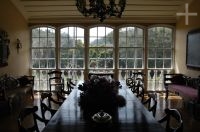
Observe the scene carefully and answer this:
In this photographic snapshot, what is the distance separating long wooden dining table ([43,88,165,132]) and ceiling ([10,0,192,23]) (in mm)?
5151

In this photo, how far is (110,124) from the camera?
2566 millimetres

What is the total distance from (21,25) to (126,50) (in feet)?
11.8

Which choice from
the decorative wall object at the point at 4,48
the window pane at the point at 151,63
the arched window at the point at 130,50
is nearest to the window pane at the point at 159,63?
the window pane at the point at 151,63

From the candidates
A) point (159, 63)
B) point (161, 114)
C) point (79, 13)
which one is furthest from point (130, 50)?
point (161, 114)

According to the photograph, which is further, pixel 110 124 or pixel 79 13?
pixel 79 13

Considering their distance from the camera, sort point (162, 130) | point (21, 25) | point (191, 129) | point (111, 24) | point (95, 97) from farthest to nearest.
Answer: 1. point (111, 24)
2. point (21, 25)
3. point (191, 129)
4. point (95, 97)
5. point (162, 130)

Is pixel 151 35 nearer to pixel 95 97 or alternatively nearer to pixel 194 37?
pixel 194 37

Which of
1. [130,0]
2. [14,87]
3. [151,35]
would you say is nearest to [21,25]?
[14,87]

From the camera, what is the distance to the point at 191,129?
5.04 meters

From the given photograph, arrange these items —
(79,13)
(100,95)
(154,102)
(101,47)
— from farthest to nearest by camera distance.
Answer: (101,47)
(79,13)
(100,95)
(154,102)

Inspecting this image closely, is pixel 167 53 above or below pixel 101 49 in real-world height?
below

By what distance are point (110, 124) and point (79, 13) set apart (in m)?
6.64

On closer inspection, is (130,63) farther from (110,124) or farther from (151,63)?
(110,124)

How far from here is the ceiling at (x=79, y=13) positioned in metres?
8.02
